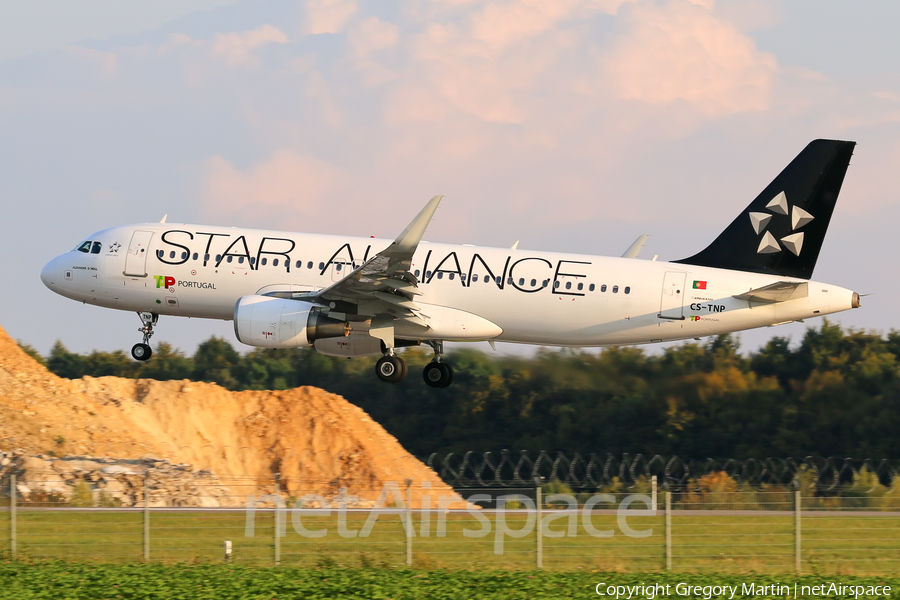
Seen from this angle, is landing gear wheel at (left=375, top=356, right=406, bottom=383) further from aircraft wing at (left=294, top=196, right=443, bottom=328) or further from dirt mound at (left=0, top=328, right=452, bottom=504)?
dirt mound at (left=0, top=328, right=452, bottom=504)

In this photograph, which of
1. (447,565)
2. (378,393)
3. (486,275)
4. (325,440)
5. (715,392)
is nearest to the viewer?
(447,565)

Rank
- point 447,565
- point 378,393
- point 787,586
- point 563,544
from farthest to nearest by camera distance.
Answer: point 378,393 → point 563,544 → point 447,565 → point 787,586

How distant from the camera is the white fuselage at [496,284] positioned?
3300cm

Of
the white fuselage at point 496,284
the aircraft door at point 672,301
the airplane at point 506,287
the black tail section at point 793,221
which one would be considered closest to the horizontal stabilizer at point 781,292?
the airplane at point 506,287

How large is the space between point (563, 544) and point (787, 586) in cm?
590

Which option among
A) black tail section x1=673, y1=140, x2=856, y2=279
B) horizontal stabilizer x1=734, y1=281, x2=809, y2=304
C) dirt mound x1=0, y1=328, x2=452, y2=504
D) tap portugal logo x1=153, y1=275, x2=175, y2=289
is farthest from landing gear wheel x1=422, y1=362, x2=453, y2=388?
horizontal stabilizer x1=734, y1=281, x2=809, y2=304

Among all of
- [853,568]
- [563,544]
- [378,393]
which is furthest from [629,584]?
[378,393]

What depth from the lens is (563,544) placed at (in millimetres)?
24938

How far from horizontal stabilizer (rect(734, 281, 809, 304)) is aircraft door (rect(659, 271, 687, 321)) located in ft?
6.45

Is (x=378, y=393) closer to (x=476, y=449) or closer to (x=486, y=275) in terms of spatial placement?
(x=476, y=449)

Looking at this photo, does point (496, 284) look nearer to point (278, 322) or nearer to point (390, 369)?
point (390, 369)

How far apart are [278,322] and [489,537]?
10.3 metres

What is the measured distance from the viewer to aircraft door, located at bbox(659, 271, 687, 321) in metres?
33.0

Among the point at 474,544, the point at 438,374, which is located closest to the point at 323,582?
the point at 474,544
